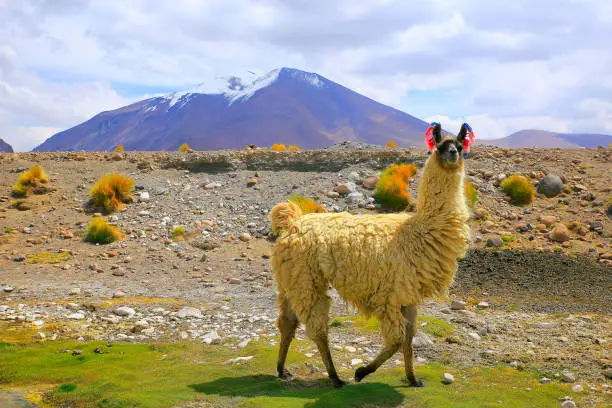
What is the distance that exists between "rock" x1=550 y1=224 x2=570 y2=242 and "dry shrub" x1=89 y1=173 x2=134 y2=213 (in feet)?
46.1

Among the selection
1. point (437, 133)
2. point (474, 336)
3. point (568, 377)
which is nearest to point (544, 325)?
point (474, 336)

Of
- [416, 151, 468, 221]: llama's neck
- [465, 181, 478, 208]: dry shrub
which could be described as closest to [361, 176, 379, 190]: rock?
[465, 181, 478, 208]: dry shrub

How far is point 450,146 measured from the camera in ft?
24.4

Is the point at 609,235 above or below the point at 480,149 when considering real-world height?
below

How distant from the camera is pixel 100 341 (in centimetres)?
1012

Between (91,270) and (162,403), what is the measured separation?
9865 mm

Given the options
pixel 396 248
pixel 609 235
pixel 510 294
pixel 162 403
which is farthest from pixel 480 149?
pixel 162 403

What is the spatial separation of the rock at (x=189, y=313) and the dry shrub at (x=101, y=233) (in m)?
6.99

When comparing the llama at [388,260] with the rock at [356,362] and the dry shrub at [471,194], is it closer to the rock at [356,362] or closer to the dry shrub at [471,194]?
the rock at [356,362]

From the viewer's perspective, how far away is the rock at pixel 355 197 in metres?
19.6

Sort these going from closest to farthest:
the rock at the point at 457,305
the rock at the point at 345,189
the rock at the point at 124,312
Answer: the rock at the point at 124,312
the rock at the point at 457,305
the rock at the point at 345,189

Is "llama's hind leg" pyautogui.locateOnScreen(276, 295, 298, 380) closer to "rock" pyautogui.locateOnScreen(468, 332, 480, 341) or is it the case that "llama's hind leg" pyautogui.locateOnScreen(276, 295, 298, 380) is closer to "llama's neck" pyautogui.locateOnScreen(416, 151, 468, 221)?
"llama's neck" pyautogui.locateOnScreen(416, 151, 468, 221)

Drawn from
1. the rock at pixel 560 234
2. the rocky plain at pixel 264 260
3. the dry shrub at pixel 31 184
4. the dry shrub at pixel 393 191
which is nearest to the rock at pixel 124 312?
the rocky plain at pixel 264 260

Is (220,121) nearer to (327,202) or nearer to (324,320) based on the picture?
(327,202)
